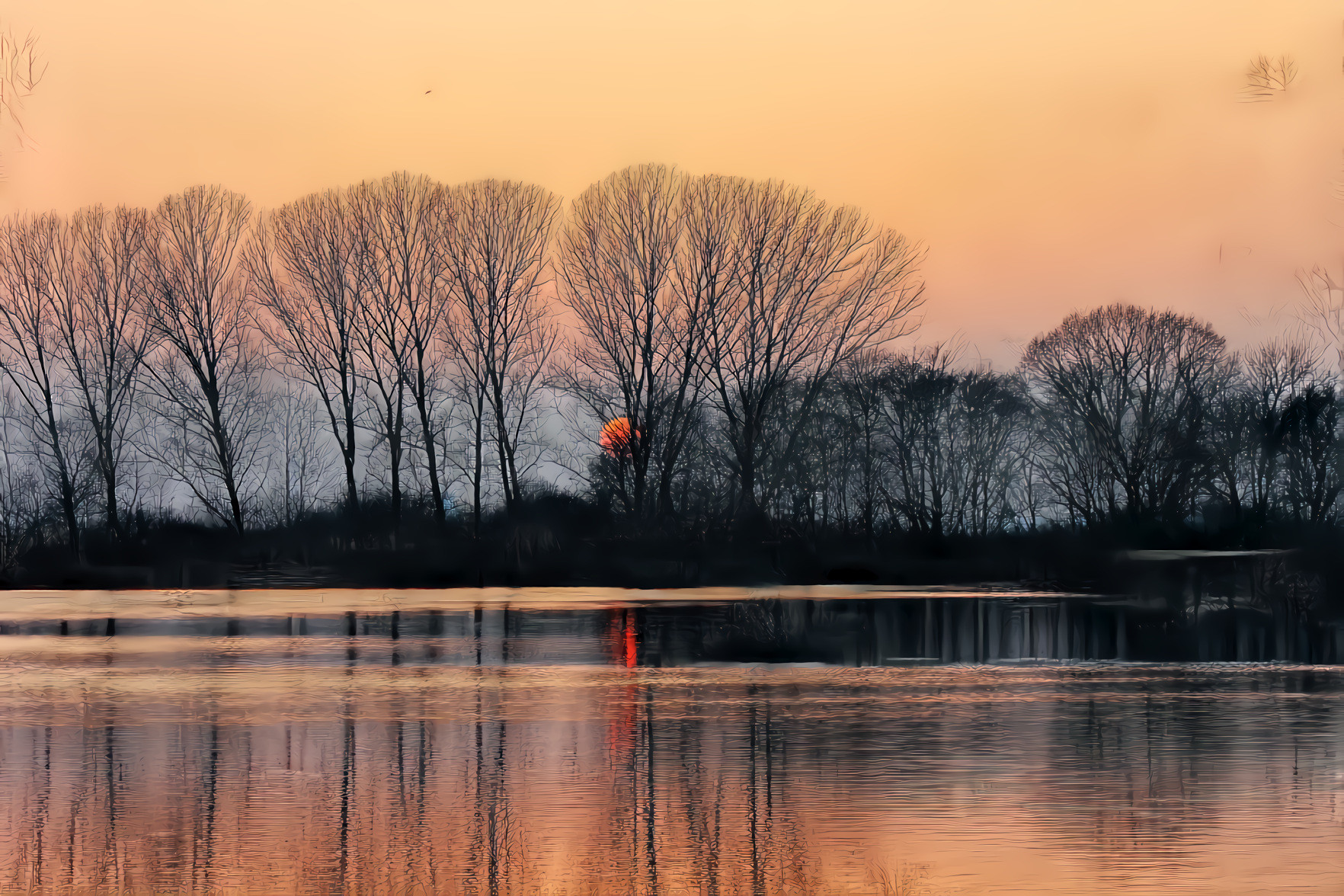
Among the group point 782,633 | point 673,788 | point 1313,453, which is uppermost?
point 1313,453

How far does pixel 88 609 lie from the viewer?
41531 millimetres

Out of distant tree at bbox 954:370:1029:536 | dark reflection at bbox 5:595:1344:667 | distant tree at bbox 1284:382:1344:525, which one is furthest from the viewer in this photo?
distant tree at bbox 954:370:1029:536

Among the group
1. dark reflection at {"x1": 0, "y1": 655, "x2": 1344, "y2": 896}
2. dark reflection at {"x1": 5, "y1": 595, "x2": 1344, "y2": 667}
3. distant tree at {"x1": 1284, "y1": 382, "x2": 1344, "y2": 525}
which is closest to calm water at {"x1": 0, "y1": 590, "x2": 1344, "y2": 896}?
dark reflection at {"x1": 0, "y1": 655, "x2": 1344, "y2": 896}

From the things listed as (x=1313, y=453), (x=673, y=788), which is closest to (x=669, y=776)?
(x=673, y=788)

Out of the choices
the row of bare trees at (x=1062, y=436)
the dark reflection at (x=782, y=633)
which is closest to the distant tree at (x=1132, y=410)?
the row of bare trees at (x=1062, y=436)

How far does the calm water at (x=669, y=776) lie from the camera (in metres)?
10.1

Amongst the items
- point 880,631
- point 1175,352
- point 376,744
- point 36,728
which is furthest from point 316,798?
point 1175,352

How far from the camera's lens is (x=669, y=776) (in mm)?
13570

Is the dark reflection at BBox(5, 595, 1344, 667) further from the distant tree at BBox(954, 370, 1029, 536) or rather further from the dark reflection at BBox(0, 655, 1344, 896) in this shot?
the distant tree at BBox(954, 370, 1029, 536)

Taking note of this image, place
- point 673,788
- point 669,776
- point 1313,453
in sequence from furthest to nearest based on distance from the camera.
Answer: point 1313,453 → point 669,776 → point 673,788

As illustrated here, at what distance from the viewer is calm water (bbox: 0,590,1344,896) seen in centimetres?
1010

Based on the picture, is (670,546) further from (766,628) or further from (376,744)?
(376,744)

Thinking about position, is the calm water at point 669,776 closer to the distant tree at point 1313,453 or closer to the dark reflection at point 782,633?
the dark reflection at point 782,633

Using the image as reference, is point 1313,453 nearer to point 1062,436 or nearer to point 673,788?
point 1062,436
